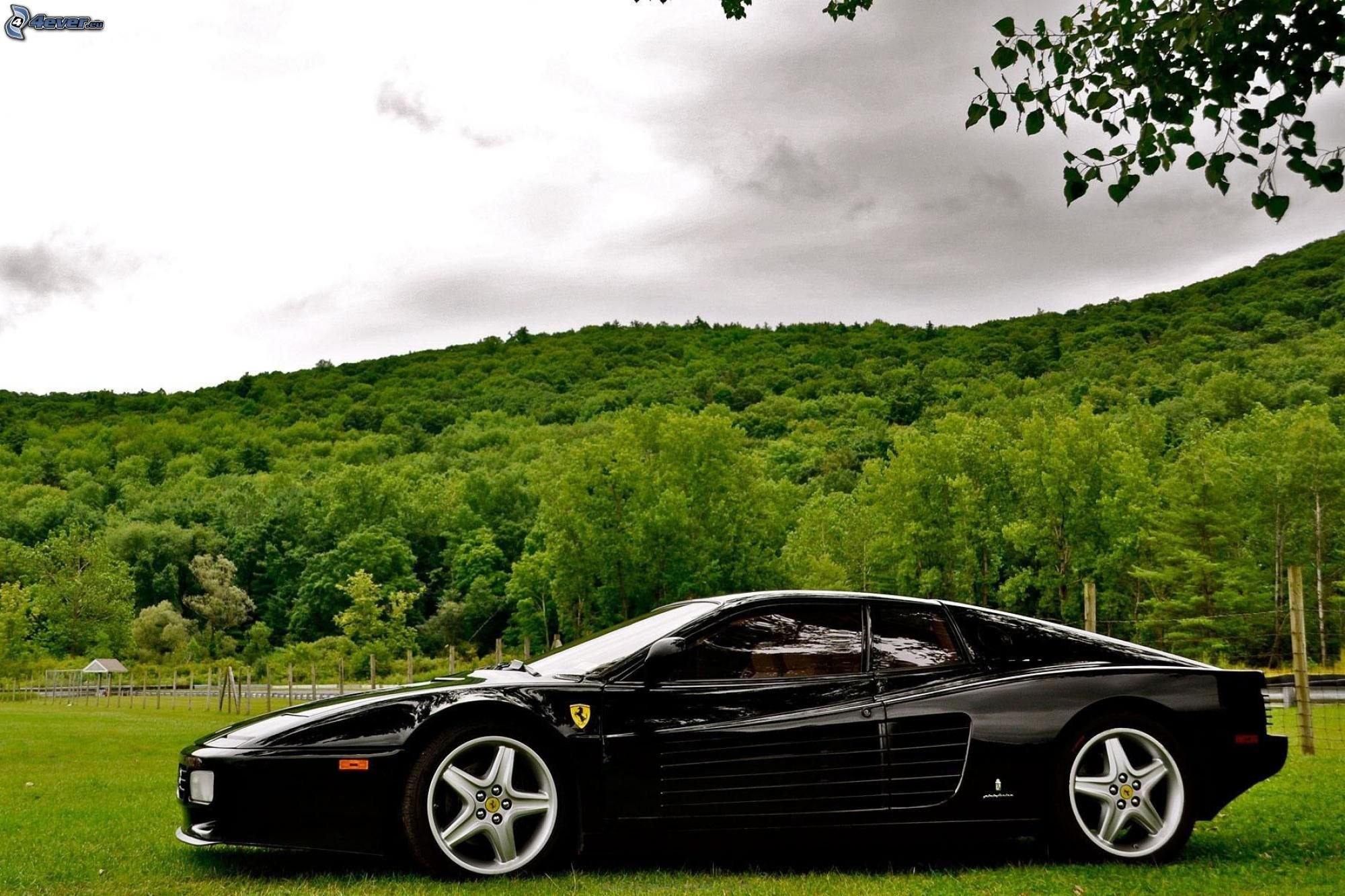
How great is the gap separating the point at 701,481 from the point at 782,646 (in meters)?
53.8

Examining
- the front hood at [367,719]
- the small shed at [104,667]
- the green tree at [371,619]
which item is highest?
the front hood at [367,719]

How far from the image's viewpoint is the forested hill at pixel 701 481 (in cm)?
5581

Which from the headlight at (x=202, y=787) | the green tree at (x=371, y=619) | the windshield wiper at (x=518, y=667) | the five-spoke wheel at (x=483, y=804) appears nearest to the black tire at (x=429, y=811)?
the five-spoke wheel at (x=483, y=804)

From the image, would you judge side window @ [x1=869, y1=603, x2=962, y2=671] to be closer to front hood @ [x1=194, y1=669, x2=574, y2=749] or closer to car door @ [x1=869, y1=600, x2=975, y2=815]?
car door @ [x1=869, y1=600, x2=975, y2=815]

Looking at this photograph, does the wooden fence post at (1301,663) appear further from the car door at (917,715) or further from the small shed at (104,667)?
the small shed at (104,667)

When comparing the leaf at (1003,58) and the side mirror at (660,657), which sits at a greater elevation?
the leaf at (1003,58)

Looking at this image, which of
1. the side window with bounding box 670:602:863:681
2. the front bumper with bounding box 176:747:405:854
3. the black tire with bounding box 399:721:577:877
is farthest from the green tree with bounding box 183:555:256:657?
the side window with bounding box 670:602:863:681

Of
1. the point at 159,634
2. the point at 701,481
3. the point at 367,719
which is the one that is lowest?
the point at 159,634

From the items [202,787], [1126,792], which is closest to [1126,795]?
[1126,792]

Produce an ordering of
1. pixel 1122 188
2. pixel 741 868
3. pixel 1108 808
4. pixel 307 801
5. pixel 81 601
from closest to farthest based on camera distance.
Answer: pixel 307 801 → pixel 741 868 → pixel 1108 808 → pixel 1122 188 → pixel 81 601

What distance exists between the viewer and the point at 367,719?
554cm

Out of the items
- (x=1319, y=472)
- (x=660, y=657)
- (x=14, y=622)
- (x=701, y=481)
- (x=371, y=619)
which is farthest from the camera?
(x=14, y=622)

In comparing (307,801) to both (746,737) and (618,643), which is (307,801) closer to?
(618,643)

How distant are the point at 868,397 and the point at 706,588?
51.4 metres
